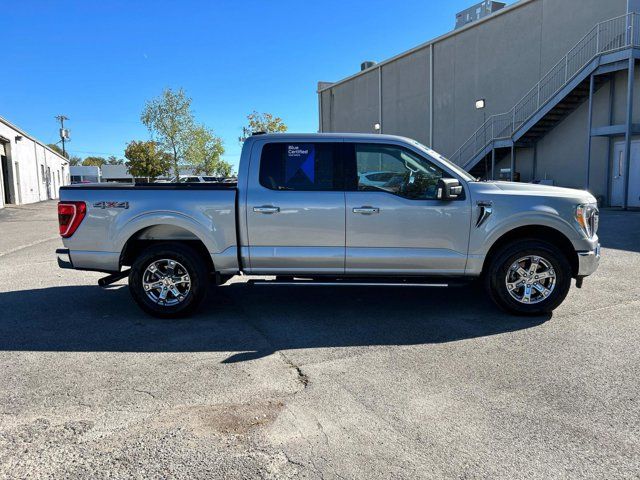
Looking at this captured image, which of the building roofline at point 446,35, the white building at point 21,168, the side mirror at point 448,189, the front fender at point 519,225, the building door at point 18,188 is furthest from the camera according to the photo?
the building door at point 18,188

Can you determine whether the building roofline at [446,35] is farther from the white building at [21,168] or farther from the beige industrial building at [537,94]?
the white building at [21,168]

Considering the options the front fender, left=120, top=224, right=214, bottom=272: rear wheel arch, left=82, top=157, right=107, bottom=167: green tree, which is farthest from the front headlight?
left=82, top=157, right=107, bottom=167: green tree

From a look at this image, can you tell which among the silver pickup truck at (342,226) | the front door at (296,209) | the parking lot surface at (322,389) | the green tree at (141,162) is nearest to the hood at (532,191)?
the silver pickup truck at (342,226)

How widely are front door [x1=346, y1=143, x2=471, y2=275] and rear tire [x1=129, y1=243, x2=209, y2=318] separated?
173 cm

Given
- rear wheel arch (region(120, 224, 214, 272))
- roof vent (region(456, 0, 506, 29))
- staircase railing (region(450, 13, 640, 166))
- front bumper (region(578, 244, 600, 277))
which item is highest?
roof vent (region(456, 0, 506, 29))

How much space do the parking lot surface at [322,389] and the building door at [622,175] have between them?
14348mm

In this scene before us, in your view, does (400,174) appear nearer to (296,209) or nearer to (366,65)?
(296,209)

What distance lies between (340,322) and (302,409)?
6.81ft

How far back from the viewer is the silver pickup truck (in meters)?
5.42

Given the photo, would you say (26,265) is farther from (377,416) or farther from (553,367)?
(553,367)

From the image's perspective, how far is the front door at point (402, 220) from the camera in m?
5.41

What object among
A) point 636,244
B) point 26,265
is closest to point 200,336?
point 26,265

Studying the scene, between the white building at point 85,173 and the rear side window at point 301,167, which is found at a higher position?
the white building at point 85,173

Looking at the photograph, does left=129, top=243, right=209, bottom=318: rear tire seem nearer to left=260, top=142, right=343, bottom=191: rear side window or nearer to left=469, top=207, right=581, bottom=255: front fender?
left=260, top=142, right=343, bottom=191: rear side window
